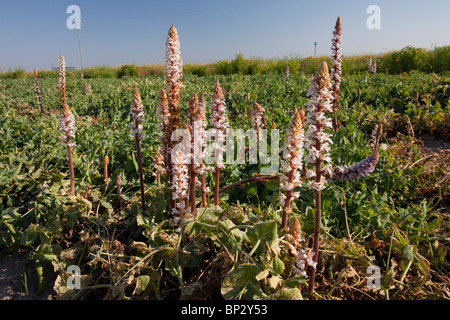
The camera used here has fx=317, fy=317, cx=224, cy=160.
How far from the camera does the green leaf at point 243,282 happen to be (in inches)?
58.9

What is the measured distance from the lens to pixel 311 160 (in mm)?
1386

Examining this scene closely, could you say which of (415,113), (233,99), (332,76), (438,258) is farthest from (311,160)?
(233,99)

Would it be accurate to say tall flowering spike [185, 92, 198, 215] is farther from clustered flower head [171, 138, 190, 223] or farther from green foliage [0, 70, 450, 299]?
green foliage [0, 70, 450, 299]

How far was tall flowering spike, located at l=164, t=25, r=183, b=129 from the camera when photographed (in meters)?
1.67

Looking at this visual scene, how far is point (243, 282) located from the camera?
1.52 metres

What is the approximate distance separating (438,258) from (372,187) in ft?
2.77

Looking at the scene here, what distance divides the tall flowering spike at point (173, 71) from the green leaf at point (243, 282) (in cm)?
80

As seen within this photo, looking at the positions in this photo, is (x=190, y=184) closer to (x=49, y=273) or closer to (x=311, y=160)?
(x=311, y=160)

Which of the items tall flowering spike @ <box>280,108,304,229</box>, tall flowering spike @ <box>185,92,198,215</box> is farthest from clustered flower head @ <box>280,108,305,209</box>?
tall flowering spike @ <box>185,92,198,215</box>

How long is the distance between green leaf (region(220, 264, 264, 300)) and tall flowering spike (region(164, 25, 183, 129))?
2.62ft

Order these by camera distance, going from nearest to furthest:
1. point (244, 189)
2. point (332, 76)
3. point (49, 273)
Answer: point (49, 273), point (244, 189), point (332, 76)

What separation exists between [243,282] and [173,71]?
1.13 m

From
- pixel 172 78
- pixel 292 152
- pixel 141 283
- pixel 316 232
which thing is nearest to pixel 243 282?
pixel 316 232

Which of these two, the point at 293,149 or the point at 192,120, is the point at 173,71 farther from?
the point at 293,149
